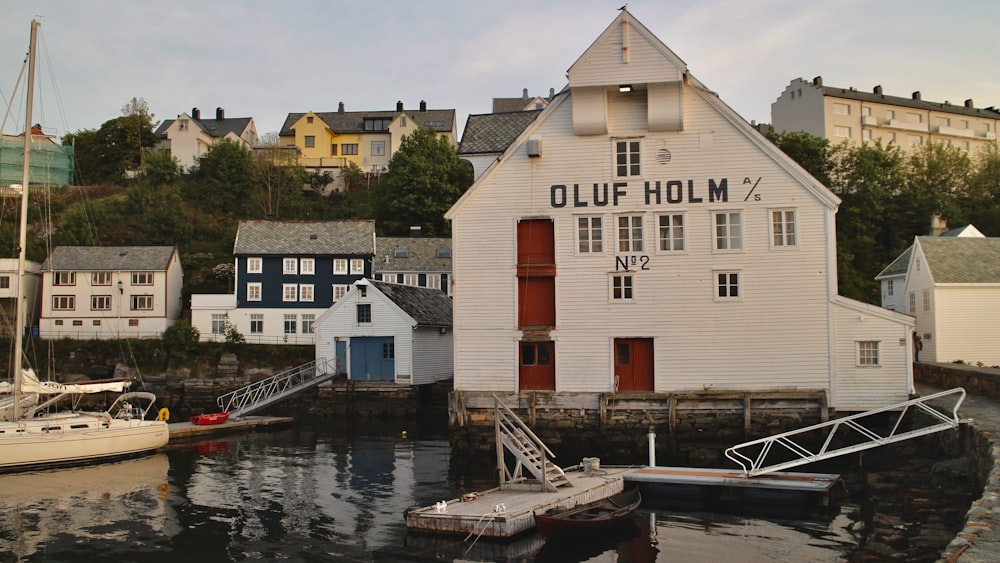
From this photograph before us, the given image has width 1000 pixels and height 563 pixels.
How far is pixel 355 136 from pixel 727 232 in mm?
66612

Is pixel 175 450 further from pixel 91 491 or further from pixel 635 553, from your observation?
pixel 635 553

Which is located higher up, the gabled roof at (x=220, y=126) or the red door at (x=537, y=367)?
the gabled roof at (x=220, y=126)

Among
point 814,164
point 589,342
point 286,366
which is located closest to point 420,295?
point 286,366

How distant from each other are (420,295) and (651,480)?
97.4 ft

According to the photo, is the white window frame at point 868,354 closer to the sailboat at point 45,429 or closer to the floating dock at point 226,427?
the sailboat at point 45,429

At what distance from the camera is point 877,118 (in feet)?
262

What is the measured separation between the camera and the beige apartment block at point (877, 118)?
77562 millimetres

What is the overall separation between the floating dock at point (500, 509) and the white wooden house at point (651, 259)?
715cm

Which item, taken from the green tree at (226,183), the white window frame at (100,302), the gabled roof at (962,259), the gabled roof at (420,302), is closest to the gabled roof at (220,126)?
the green tree at (226,183)

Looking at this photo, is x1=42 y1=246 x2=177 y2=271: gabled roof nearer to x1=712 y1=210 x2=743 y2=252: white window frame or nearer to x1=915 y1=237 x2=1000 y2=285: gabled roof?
x1=712 y1=210 x2=743 y2=252: white window frame

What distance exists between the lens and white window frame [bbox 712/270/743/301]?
27594mm

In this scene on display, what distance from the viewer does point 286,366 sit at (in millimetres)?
51562

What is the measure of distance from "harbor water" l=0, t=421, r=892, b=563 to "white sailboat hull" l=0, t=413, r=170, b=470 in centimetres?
75

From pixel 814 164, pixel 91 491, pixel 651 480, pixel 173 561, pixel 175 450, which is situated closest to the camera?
pixel 173 561
